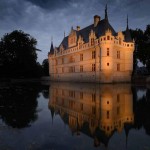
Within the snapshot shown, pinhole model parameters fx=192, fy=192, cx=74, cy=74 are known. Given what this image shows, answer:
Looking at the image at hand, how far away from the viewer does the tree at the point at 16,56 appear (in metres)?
59.2

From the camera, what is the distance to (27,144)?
5180 mm

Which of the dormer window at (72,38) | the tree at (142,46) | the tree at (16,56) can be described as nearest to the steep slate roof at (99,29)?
the dormer window at (72,38)

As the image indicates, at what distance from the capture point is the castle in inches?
1454

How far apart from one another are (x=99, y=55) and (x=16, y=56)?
1230 inches

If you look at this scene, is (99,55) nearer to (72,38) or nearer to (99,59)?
(99,59)

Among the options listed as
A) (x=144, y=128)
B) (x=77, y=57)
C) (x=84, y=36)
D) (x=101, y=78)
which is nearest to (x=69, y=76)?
(x=77, y=57)

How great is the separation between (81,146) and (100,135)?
3.33 ft

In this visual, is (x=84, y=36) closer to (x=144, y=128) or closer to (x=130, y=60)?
(x=130, y=60)

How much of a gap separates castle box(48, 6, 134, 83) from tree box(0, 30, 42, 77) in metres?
13.3

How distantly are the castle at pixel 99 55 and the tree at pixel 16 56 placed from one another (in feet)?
43.7

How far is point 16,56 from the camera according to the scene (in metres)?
59.4

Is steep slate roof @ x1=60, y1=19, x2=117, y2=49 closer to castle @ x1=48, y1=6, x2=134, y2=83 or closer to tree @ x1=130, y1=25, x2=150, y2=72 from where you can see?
castle @ x1=48, y1=6, x2=134, y2=83

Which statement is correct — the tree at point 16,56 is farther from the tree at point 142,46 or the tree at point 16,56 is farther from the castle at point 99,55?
the tree at point 142,46

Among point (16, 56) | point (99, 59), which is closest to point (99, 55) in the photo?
point (99, 59)
